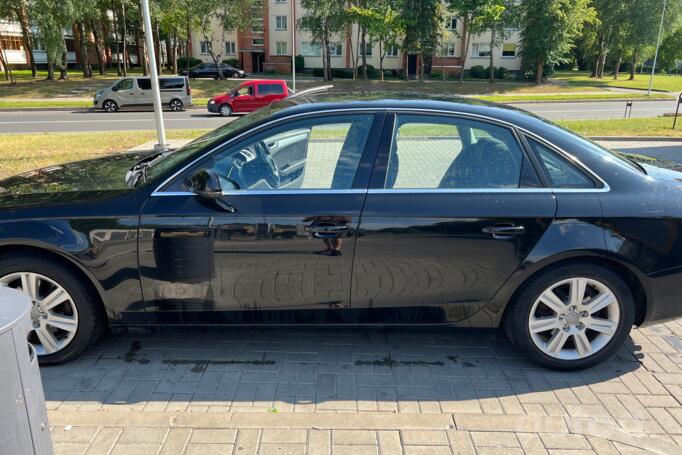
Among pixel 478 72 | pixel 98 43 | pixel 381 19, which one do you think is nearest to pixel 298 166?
pixel 381 19

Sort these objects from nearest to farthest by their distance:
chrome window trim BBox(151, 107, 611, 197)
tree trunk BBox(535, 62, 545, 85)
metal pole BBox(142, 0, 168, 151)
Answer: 1. chrome window trim BBox(151, 107, 611, 197)
2. metal pole BBox(142, 0, 168, 151)
3. tree trunk BBox(535, 62, 545, 85)

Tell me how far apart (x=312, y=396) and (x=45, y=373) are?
1.71 m

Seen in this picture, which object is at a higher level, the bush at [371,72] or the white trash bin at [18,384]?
the bush at [371,72]

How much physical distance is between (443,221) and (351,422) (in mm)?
1242

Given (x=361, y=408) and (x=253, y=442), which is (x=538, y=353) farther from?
(x=253, y=442)

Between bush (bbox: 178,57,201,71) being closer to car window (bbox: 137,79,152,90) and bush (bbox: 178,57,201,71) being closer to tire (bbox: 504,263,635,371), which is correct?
car window (bbox: 137,79,152,90)

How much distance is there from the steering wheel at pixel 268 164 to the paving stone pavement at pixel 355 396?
0.96 m

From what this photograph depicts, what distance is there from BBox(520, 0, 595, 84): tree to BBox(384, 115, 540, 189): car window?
40.3 meters

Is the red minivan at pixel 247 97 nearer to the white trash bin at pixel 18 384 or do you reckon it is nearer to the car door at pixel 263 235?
the car door at pixel 263 235

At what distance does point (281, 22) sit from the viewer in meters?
52.6

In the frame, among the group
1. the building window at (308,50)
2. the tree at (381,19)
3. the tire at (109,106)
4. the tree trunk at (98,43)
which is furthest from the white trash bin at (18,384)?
the building window at (308,50)

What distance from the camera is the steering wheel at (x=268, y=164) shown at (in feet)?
10.2

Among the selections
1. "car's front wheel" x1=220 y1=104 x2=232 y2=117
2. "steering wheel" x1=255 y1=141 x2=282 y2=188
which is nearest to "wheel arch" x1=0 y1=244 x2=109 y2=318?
"steering wheel" x1=255 y1=141 x2=282 y2=188

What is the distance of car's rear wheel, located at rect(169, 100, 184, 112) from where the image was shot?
24.9 meters
